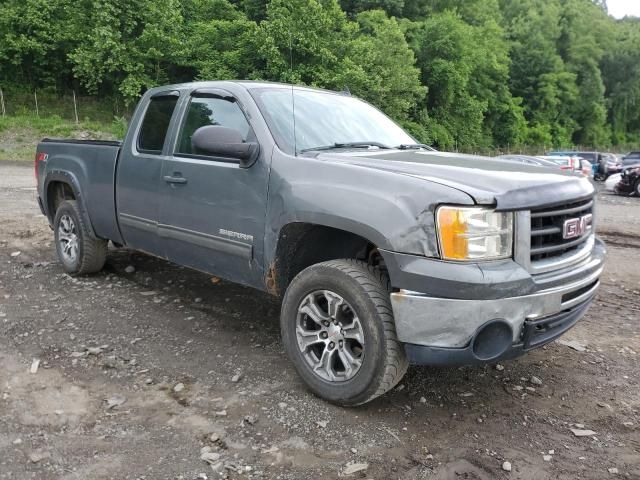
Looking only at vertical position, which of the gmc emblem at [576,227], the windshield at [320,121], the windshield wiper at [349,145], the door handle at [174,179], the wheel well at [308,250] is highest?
the windshield at [320,121]

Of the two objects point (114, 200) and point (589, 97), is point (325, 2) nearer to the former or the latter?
point (114, 200)

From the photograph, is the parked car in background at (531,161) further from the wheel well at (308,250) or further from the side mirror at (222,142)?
the side mirror at (222,142)

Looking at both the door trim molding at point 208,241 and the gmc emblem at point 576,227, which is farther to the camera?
the door trim molding at point 208,241

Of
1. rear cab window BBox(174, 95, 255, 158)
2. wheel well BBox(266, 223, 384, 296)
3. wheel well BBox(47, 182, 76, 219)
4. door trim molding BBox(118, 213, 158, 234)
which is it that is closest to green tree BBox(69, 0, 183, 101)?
wheel well BBox(47, 182, 76, 219)

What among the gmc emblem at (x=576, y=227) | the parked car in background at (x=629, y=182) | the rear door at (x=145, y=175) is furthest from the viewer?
the parked car in background at (x=629, y=182)

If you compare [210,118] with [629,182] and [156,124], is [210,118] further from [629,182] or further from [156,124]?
[629,182]

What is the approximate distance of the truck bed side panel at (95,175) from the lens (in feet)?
16.5

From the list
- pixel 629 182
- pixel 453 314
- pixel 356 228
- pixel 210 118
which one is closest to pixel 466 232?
pixel 453 314

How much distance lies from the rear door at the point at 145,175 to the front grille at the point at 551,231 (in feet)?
9.36

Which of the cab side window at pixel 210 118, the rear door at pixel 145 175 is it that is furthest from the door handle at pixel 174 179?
the cab side window at pixel 210 118

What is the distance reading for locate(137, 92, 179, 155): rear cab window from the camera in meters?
4.57

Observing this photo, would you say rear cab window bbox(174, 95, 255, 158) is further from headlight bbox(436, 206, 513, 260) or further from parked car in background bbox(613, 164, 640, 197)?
parked car in background bbox(613, 164, 640, 197)

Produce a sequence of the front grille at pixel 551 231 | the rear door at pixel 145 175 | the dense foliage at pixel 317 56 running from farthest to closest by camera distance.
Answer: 1. the dense foliage at pixel 317 56
2. the rear door at pixel 145 175
3. the front grille at pixel 551 231

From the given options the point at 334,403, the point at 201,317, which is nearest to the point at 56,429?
the point at 334,403
